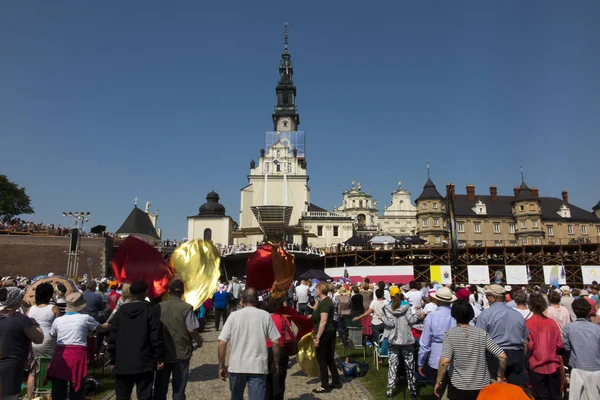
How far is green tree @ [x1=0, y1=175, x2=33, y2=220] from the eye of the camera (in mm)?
61188

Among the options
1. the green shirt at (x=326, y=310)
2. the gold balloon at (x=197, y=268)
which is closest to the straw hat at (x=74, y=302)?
the gold balloon at (x=197, y=268)

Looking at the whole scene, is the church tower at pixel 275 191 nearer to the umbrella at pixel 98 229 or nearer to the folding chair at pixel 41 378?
the umbrella at pixel 98 229

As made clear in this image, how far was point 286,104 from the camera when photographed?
84.6m

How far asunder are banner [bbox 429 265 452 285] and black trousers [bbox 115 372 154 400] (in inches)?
1374

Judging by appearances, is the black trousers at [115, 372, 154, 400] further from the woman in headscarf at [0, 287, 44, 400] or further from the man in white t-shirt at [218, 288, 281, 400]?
the woman in headscarf at [0, 287, 44, 400]

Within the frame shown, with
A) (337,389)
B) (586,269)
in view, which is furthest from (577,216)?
(337,389)

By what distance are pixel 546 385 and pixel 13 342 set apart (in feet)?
22.9

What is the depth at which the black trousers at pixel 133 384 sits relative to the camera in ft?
16.6

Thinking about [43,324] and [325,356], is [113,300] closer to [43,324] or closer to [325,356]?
[43,324]

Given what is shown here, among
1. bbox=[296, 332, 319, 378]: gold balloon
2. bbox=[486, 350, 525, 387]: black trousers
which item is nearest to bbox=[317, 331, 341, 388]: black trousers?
bbox=[296, 332, 319, 378]: gold balloon

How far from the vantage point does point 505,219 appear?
7288 centimetres

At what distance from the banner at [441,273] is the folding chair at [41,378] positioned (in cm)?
3435

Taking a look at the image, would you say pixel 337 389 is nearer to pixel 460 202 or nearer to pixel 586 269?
pixel 586 269

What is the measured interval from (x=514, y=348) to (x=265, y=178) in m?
59.1
